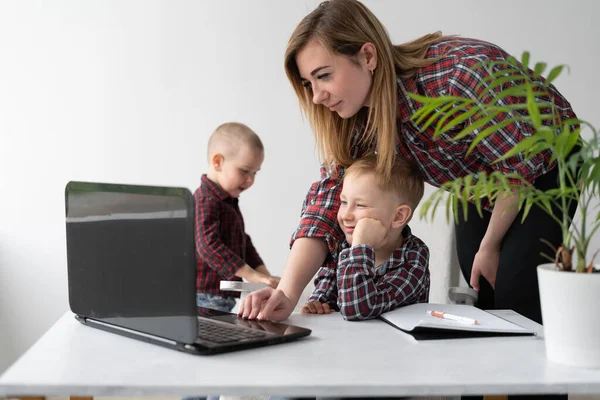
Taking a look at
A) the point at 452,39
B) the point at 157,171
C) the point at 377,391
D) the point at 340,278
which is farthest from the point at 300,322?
the point at 157,171

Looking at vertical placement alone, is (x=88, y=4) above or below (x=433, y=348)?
above

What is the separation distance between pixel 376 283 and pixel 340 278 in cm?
10

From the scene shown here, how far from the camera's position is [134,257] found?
110 cm

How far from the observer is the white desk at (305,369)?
35.9 inches

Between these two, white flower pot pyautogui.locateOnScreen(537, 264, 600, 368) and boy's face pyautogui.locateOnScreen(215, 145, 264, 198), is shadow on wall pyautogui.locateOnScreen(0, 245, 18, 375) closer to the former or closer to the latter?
boy's face pyautogui.locateOnScreen(215, 145, 264, 198)

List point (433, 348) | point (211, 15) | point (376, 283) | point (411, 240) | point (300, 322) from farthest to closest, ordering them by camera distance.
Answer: point (211, 15) → point (411, 240) → point (376, 283) → point (300, 322) → point (433, 348)

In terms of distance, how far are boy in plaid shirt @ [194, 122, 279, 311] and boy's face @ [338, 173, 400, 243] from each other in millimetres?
999

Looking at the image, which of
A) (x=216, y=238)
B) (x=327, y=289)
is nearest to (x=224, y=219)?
(x=216, y=238)

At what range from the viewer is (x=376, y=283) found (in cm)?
144

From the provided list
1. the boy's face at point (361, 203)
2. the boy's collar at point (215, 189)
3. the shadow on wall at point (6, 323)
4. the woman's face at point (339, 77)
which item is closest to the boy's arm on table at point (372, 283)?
the boy's face at point (361, 203)

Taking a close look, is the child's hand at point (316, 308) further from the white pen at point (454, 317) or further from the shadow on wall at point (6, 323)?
the shadow on wall at point (6, 323)

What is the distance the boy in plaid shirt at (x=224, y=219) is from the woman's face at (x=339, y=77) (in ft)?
3.40

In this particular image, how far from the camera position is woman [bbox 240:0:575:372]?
1.52 m

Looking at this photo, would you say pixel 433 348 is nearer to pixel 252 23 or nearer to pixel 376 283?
pixel 376 283
